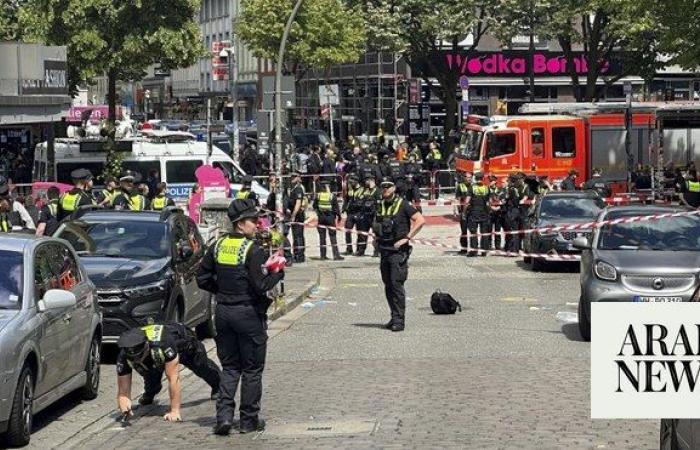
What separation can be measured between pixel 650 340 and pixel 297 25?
202 ft

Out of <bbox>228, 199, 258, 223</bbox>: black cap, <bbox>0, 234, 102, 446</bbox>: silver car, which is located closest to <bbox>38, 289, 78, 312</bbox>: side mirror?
<bbox>0, 234, 102, 446</bbox>: silver car

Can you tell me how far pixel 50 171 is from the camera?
3734 centimetres

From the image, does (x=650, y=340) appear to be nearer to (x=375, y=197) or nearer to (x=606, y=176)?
(x=375, y=197)

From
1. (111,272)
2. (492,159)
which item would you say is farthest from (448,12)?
(111,272)

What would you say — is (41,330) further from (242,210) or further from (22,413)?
(242,210)

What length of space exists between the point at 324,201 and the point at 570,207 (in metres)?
4.88

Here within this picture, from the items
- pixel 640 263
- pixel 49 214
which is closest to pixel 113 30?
pixel 49 214

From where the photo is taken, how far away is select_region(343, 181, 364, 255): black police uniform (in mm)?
32241

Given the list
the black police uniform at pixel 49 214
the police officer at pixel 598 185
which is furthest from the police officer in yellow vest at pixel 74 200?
the police officer at pixel 598 185

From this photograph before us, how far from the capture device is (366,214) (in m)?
32.8

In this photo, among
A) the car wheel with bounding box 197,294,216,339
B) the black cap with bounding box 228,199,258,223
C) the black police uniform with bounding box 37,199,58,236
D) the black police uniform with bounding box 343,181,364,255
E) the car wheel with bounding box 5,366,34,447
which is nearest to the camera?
the car wheel with bounding box 5,366,34,447

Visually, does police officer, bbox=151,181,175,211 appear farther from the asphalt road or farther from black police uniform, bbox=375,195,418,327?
black police uniform, bbox=375,195,418,327

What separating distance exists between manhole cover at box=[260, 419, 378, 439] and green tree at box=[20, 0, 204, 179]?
95.7ft

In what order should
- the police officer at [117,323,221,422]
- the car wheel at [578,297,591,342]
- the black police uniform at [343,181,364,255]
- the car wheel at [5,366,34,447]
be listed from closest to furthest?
the car wheel at [5,366,34,447] → the police officer at [117,323,221,422] → the car wheel at [578,297,591,342] → the black police uniform at [343,181,364,255]
